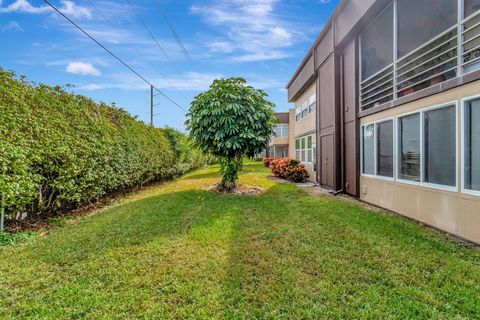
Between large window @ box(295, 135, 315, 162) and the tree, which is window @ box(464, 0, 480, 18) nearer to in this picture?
the tree

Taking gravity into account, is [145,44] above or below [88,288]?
above

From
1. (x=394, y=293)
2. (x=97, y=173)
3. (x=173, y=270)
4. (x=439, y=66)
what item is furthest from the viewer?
(x=97, y=173)

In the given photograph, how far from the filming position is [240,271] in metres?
3.24

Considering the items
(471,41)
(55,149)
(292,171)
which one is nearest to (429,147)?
(471,41)

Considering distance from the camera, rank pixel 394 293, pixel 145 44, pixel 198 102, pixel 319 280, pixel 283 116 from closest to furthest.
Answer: pixel 394 293 < pixel 319 280 < pixel 198 102 < pixel 145 44 < pixel 283 116

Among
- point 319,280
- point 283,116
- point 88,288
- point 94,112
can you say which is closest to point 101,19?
point 94,112

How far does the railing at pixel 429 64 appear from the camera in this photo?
473 cm

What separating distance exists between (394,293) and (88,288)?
3.33 m

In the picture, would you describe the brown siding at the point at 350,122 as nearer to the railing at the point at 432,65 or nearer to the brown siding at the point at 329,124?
the brown siding at the point at 329,124

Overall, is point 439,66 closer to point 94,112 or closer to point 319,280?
point 319,280

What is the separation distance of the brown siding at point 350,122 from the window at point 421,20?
1999 mm

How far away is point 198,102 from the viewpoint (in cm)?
897

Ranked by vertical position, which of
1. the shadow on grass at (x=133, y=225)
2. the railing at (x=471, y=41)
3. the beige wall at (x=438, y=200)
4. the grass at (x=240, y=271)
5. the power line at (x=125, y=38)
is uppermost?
the power line at (x=125, y=38)

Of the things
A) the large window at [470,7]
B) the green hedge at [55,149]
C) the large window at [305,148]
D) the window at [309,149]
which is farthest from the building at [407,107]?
the green hedge at [55,149]
